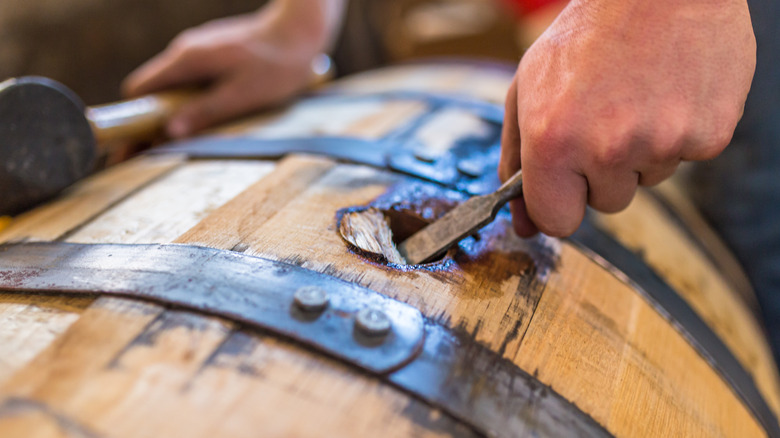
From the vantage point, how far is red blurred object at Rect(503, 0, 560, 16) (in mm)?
5801

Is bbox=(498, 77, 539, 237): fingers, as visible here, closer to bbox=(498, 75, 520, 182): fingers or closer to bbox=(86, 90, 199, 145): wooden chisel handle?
bbox=(498, 75, 520, 182): fingers

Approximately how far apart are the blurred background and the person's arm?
528mm

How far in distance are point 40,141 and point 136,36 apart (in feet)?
5.10

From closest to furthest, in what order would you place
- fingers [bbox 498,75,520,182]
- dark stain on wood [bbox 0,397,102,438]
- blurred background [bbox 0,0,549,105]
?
dark stain on wood [bbox 0,397,102,438], fingers [bbox 498,75,520,182], blurred background [bbox 0,0,549,105]

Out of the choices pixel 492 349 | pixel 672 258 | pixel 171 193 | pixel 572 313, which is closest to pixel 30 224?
pixel 171 193

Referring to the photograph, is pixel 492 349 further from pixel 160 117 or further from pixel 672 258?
pixel 160 117

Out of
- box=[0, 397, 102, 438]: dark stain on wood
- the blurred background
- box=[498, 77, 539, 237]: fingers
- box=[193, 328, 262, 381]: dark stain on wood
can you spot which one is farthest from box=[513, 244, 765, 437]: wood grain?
the blurred background

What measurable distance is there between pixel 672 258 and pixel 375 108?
1.09 meters

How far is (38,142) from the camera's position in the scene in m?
1.24

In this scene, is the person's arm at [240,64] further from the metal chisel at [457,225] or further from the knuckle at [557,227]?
the knuckle at [557,227]

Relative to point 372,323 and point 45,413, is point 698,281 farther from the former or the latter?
point 45,413

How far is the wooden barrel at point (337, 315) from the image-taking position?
66cm

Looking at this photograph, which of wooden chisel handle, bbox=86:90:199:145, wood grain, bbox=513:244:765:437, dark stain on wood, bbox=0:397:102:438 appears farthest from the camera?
wooden chisel handle, bbox=86:90:199:145

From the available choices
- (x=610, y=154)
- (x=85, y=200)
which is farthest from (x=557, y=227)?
(x=85, y=200)
